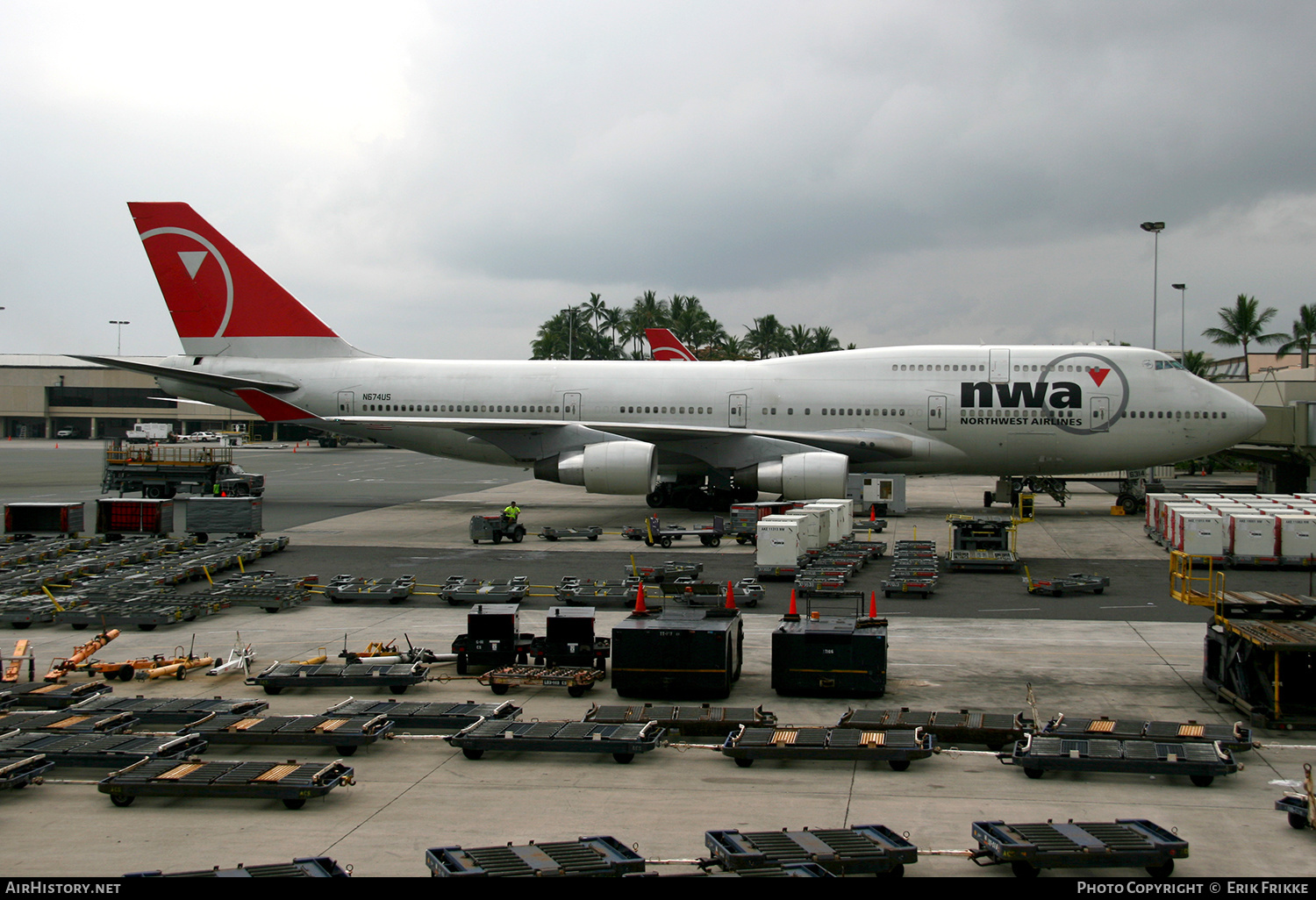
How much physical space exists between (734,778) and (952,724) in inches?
105

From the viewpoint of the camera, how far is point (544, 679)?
43.2 feet

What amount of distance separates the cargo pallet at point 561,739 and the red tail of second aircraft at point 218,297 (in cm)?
2773

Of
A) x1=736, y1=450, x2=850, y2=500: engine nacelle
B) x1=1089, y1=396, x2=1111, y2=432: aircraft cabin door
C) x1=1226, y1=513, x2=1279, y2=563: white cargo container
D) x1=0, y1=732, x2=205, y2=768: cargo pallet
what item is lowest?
x1=0, y1=732, x2=205, y2=768: cargo pallet

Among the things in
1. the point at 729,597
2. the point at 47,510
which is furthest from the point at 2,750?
the point at 47,510

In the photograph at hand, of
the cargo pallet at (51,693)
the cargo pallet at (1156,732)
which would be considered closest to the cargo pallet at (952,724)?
the cargo pallet at (1156,732)

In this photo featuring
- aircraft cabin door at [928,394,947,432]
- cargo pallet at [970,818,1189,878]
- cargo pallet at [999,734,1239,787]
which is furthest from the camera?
aircraft cabin door at [928,394,947,432]

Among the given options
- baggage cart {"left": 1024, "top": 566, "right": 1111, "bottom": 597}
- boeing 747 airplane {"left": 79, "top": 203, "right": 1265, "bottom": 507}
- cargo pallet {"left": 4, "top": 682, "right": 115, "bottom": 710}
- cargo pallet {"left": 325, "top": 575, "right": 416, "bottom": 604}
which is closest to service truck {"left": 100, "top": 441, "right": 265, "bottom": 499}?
boeing 747 airplane {"left": 79, "top": 203, "right": 1265, "bottom": 507}

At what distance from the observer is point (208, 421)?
117250 millimetres

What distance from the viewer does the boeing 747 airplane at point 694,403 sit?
3139cm

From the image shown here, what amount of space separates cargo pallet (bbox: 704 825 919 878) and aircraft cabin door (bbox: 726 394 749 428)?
2577cm

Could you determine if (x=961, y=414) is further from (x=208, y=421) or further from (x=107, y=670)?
(x=208, y=421)

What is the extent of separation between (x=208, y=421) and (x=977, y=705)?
119322 mm

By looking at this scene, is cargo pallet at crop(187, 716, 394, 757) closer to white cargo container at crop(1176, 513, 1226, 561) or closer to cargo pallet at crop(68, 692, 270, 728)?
cargo pallet at crop(68, 692, 270, 728)

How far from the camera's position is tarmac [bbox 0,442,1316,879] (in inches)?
321
